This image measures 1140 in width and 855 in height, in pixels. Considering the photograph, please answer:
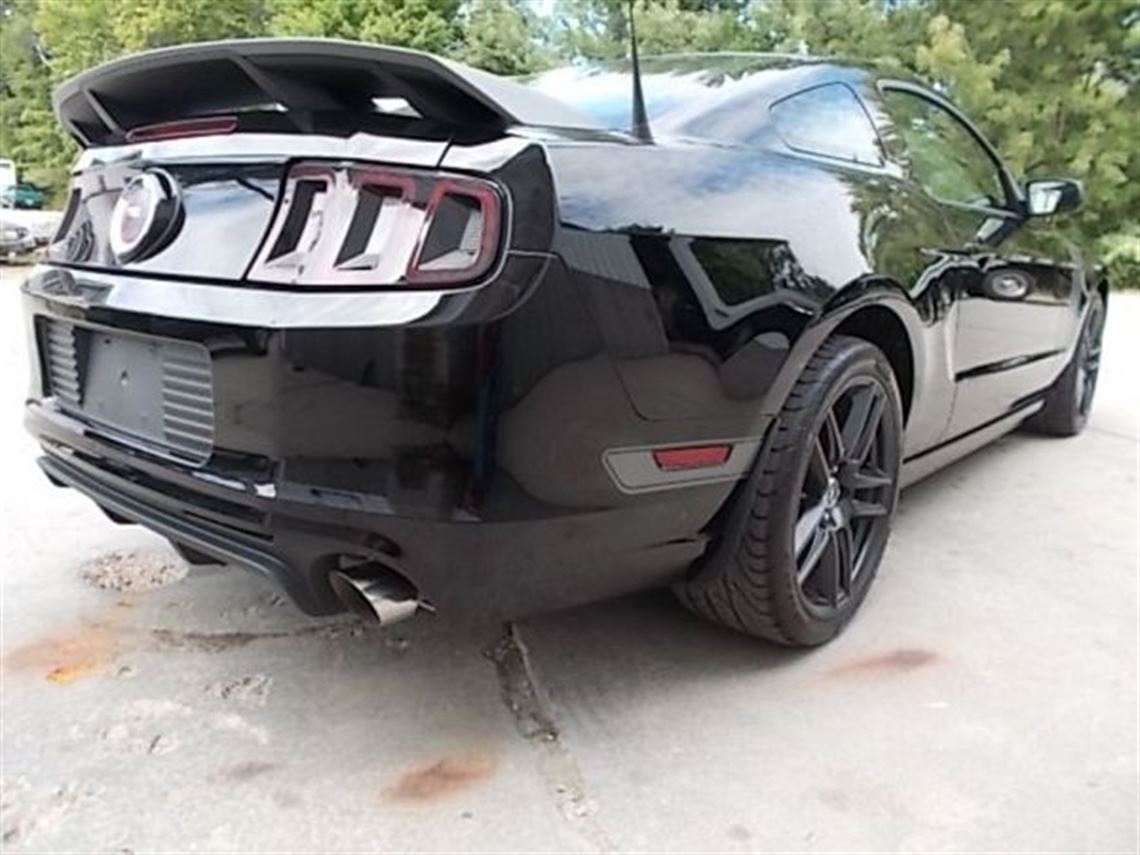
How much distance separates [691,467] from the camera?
170 cm

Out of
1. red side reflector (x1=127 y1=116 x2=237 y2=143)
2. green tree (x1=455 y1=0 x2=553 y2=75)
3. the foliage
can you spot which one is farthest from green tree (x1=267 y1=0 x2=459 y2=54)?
red side reflector (x1=127 y1=116 x2=237 y2=143)

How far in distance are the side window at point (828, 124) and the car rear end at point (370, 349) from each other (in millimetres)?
690

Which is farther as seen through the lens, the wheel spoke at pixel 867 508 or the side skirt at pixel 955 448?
the side skirt at pixel 955 448

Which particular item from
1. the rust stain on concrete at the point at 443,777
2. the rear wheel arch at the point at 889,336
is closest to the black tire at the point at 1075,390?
the rear wheel arch at the point at 889,336

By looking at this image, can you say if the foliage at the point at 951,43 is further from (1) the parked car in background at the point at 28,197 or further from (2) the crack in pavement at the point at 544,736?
(1) the parked car in background at the point at 28,197

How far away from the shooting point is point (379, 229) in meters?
1.45

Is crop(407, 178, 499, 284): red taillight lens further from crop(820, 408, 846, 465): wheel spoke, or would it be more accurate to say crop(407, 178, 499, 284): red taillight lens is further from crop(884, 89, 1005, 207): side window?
crop(884, 89, 1005, 207): side window

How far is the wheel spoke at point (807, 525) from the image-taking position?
6.65 ft

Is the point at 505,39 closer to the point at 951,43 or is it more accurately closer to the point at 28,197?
the point at 951,43

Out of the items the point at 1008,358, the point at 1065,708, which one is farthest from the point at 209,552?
the point at 1008,358

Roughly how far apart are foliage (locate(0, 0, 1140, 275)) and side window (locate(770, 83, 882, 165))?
10.4 meters

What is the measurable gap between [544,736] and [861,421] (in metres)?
0.96

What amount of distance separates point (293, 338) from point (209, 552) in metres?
0.46

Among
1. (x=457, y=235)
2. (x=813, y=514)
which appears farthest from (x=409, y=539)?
(x=813, y=514)
